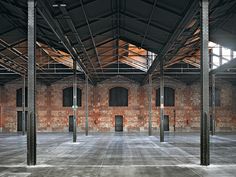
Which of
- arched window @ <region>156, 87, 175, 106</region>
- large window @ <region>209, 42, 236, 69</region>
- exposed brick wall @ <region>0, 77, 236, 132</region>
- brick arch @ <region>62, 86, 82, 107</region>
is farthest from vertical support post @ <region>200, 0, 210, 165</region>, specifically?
brick arch @ <region>62, 86, 82, 107</region>

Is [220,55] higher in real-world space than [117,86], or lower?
higher

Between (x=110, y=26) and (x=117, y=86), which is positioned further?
(x=117, y=86)

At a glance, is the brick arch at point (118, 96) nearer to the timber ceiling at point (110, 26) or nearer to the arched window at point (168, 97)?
the arched window at point (168, 97)

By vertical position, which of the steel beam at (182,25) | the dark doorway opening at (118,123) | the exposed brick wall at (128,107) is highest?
the steel beam at (182,25)

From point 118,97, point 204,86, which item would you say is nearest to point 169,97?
point 118,97

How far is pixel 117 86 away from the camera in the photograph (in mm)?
38688

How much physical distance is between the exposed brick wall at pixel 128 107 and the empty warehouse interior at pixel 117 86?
12 centimetres

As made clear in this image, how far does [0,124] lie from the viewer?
39.0 meters

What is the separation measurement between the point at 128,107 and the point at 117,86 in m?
2.88

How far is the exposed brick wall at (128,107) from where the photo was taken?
127 feet

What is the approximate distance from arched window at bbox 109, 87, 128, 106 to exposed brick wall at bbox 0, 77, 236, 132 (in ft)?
1.62

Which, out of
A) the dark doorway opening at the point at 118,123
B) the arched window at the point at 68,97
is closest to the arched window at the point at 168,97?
the dark doorway opening at the point at 118,123

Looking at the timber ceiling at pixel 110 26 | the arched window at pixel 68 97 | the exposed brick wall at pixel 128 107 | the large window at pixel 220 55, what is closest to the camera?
the timber ceiling at pixel 110 26

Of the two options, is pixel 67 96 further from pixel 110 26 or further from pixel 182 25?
pixel 182 25
